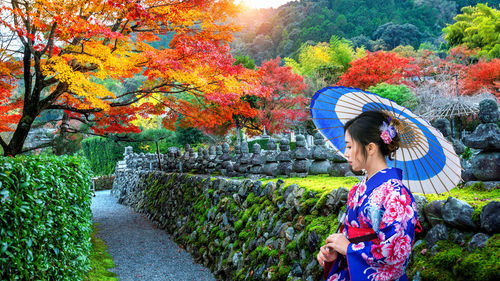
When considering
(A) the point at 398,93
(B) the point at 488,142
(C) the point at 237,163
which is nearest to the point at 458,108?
(A) the point at 398,93

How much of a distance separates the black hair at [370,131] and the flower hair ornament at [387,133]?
0.07 ft

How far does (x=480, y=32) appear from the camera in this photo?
1109 inches

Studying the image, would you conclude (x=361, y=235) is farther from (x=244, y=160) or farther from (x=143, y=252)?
(x=143, y=252)

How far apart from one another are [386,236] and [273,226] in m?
3.25

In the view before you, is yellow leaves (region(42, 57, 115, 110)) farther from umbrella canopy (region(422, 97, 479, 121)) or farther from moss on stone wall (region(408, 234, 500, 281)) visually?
umbrella canopy (region(422, 97, 479, 121))

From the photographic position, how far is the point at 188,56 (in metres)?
8.02

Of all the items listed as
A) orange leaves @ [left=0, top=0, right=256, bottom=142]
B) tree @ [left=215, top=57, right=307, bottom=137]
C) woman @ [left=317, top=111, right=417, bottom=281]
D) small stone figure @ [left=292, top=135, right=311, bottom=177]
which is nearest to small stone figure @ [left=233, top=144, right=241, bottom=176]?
orange leaves @ [left=0, top=0, right=256, bottom=142]

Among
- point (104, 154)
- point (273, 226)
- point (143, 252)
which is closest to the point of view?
point (273, 226)

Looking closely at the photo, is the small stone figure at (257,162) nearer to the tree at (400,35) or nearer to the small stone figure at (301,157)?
the small stone figure at (301,157)

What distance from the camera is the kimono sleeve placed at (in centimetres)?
180

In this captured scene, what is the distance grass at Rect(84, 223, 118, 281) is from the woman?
493cm

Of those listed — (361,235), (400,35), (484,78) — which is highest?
(400,35)

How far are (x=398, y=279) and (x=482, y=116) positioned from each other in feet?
6.80

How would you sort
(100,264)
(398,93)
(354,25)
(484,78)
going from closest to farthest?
(100,264), (398,93), (484,78), (354,25)
